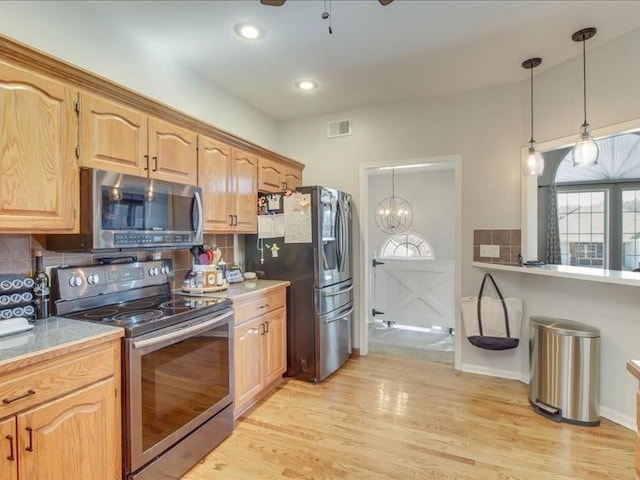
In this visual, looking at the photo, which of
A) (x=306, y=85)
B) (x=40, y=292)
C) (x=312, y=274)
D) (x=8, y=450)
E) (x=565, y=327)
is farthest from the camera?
(x=306, y=85)

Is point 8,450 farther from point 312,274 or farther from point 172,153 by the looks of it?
point 312,274

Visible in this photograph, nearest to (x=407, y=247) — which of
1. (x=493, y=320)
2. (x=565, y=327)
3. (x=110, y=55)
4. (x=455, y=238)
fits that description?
(x=455, y=238)

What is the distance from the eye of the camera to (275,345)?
9.75 feet

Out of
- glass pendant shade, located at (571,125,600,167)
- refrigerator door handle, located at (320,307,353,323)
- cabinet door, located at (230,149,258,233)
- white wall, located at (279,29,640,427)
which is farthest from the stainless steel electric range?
glass pendant shade, located at (571,125,600,167)

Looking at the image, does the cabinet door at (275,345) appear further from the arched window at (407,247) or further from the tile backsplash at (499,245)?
the arched window at (407,247)

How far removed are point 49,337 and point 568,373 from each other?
3177mm

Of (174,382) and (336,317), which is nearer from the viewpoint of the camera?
(174,382)

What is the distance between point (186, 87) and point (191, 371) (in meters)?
2.27

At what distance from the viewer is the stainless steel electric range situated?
168 cm

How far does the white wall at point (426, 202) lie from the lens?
602cm

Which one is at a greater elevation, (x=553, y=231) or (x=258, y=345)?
(x=553, y=231)

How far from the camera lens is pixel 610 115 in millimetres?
2471

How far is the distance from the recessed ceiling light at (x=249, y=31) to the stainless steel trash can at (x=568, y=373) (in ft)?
9.85

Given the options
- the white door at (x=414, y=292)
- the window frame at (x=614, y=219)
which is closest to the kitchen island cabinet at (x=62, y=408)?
the white door at (x=414, y=292)
